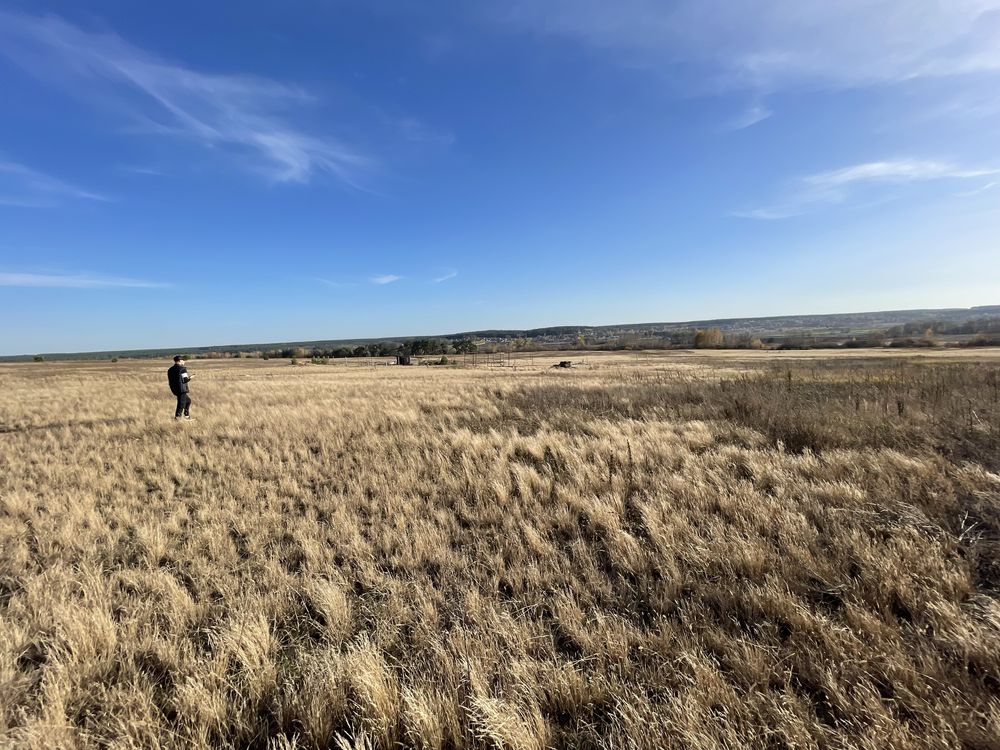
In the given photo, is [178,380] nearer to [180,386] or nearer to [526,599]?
[180,386]

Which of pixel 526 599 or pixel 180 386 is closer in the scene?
pixel 526 599

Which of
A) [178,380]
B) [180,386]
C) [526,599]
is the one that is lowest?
[526,599]

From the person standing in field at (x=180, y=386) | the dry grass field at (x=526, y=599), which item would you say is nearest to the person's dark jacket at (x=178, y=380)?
the person standing in field at (x=180, y=386)

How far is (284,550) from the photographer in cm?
470

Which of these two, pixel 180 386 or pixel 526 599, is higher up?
pixel 180 386

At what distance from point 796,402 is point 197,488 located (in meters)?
13.5

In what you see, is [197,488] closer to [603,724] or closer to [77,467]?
[77,467]

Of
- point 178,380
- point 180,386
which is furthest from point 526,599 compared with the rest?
point 178,380

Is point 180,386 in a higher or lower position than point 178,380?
lower

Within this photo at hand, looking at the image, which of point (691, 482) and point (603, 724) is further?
point (691, 482)

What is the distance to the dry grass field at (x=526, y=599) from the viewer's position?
7.60 feet

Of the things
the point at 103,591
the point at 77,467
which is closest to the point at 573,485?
the point at 103,591

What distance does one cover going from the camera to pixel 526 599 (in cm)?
356

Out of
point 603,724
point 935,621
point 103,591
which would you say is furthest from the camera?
point 103,591
